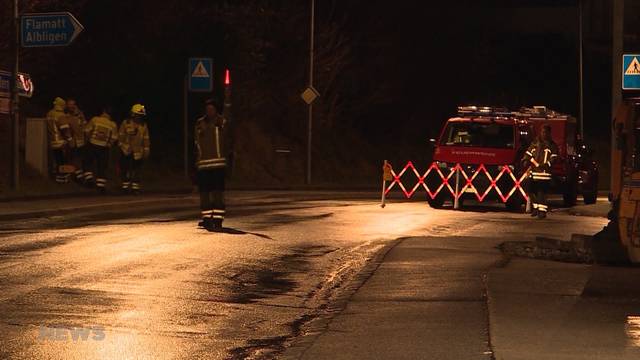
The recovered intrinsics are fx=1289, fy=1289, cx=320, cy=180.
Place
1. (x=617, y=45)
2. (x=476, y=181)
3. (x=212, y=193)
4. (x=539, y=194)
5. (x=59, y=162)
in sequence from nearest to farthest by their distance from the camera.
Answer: (x=212, y=193) → (x=617, y=45) → (x=539, y=194) → (x=476, y=181) → (x=59, y=162)

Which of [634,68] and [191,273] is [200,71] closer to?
[634,68]

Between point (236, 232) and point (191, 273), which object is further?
point (236, 232)

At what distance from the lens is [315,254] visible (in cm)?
1605

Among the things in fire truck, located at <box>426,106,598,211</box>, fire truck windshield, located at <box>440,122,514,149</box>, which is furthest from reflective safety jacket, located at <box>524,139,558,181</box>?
fire truck windshield, located at <box>440,122,514,149</box>

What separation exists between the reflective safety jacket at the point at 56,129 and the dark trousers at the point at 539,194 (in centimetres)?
1064

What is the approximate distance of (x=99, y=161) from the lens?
92.9 ft

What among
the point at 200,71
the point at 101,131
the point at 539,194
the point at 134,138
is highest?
the point at 200,71

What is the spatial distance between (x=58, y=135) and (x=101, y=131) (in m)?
1.04

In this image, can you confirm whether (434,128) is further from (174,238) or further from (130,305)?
(130,305)

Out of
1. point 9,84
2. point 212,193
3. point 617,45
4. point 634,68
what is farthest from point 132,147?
point 634,68

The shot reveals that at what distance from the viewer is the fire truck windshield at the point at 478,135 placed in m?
26.8

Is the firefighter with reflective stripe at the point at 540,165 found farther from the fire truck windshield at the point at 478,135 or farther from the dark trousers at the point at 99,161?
the dark trousers at the point at 99,161

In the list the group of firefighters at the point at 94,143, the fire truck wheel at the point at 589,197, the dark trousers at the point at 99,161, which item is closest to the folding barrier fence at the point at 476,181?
the fire truck wheel at the point at 589,197

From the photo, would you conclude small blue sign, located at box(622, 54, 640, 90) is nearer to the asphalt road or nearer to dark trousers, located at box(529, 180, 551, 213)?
the asphalt road
